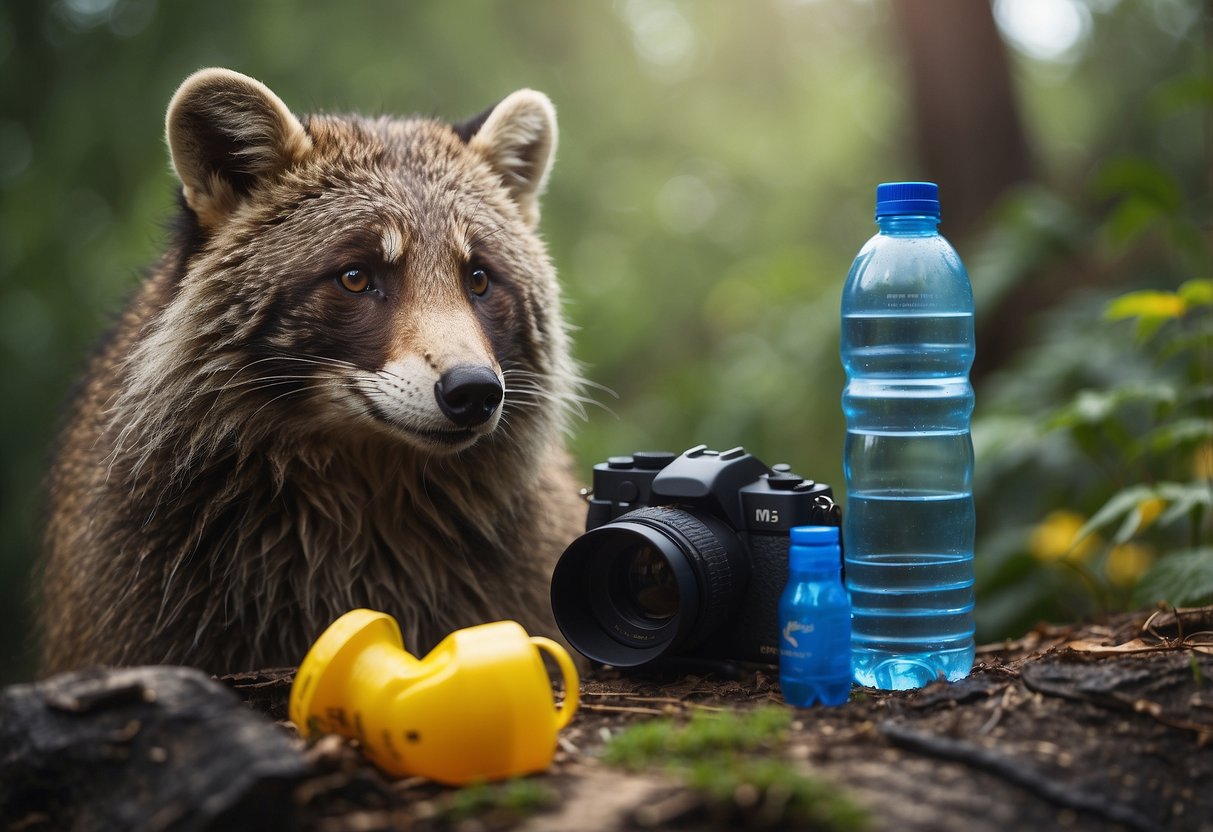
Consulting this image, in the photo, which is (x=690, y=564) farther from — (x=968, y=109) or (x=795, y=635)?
(x=968, y=109)

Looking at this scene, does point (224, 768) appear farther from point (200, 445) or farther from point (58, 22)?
point (58, 22)

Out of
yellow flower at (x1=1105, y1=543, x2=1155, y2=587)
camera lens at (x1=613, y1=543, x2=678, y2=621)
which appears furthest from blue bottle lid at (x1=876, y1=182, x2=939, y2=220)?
yellow flower at (x1=1105, y1=543, x2=1155, y2=587)

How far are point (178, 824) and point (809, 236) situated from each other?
12.5 meters

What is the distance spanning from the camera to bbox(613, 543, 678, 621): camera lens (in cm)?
324

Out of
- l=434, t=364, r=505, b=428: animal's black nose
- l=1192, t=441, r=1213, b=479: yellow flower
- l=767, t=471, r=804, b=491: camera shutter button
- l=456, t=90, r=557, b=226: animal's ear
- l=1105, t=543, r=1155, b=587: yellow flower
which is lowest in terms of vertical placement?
l=1105, t=543, r=1155, b=587: yellow flower

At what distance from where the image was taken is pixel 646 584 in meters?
3.28

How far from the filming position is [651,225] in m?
11.0

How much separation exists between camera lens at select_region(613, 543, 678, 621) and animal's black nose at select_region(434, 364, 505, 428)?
0.64 m

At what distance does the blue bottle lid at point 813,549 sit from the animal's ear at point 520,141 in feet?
6.70

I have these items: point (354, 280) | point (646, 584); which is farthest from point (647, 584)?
point (354, 280)

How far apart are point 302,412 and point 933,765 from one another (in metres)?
2.15

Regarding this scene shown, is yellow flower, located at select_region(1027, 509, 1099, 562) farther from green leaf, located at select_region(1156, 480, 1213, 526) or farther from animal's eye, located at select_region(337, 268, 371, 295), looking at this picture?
animal's eye, located at select_region(337, 268, 371, 295)

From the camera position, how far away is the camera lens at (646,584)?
324 centimetres

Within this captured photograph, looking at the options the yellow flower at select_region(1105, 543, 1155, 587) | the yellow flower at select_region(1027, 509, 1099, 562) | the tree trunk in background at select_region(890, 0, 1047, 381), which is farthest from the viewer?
the tree trunk in background at select_region(890, 0, 1047, 381)
